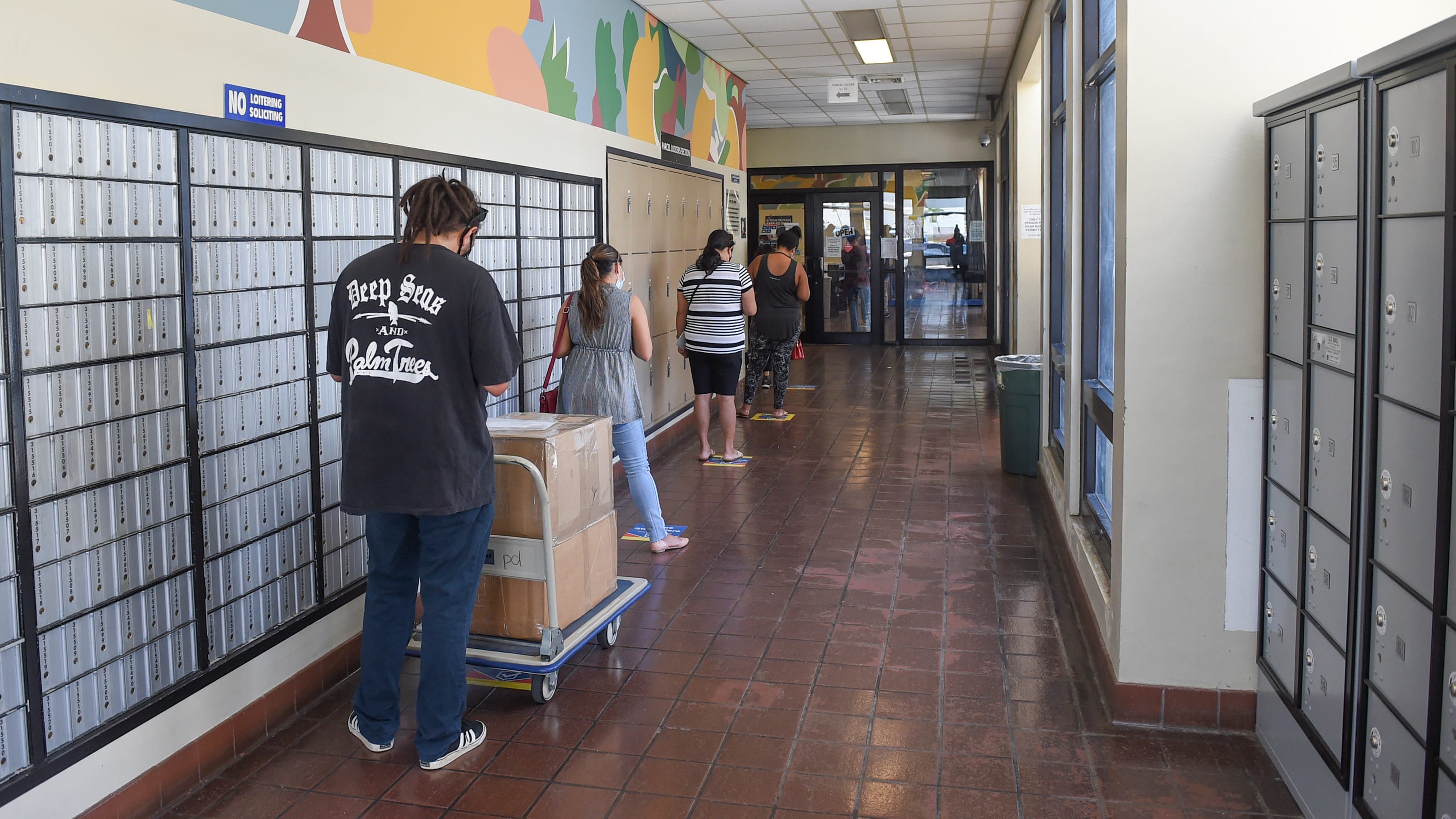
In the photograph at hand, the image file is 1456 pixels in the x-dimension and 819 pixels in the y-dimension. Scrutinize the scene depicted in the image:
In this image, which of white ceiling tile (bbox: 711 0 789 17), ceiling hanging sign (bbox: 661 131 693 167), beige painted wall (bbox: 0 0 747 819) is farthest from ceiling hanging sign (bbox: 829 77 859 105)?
beige painted wall (bbox: 0 0 747 819)

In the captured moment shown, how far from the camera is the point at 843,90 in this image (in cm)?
1028

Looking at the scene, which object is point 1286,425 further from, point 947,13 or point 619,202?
point 947,13

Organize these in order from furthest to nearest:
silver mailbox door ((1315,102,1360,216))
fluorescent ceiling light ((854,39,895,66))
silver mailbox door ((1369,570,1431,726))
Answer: fluorescent ceiling light ((854,39,895,66))
silver mailbox door ((1315,102,1360,216))
silver mailbox door ((1369,570,1431,726))

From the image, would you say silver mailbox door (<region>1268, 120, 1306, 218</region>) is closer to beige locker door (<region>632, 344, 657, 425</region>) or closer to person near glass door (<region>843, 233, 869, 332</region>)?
beige locker door (<region>632, 344, 657, 425</region>)

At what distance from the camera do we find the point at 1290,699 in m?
2.80

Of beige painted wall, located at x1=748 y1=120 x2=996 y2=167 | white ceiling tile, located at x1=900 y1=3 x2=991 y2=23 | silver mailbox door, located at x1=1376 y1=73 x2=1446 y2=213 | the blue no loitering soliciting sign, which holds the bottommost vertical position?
silver mailbox door, located at x1=1376 y1=73 x2=1446 y2=213

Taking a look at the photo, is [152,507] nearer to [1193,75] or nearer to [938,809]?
[938,809]

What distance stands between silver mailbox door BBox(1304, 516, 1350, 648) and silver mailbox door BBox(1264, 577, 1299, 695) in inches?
5.6

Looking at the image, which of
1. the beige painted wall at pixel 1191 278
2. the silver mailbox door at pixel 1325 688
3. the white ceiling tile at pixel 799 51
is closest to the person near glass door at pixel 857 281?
the white ceiling tile at pixel 799 51

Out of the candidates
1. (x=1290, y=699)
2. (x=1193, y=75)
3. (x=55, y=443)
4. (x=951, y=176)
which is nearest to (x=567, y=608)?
(x=55, y=443)

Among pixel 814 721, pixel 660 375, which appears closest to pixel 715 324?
pixel 660 375

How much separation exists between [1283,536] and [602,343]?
2.76 metres

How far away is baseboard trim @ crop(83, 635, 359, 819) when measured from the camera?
2.71m

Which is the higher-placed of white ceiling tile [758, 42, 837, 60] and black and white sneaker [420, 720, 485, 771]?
white ceiling tile [758, 42, 837, 60]
